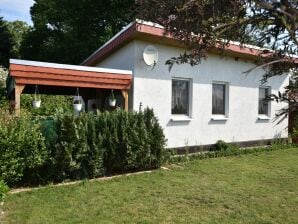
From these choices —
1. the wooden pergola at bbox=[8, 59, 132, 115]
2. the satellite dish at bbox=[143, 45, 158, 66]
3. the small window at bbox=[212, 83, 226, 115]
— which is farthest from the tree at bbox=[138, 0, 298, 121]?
the small window at bbox=[212, 83, 226, 115]

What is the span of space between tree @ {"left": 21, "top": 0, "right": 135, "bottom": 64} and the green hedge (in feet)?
59.9

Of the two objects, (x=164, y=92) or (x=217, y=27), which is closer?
(x=217, y=27)

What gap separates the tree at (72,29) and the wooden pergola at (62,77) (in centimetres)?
1636

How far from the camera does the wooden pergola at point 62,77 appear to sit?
8.60 m

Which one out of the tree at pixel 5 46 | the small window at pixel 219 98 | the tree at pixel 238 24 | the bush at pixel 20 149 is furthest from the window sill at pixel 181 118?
the tree at pixel 5 46

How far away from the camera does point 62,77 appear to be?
9234 mm

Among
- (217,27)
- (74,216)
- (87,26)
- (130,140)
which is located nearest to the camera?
(217,27)

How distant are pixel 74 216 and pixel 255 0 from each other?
4.56 meters

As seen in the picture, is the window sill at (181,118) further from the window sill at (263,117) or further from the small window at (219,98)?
the window sill at (263,117)

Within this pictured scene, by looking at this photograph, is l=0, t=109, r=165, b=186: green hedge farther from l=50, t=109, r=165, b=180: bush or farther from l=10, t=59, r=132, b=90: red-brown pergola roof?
l=10, t=59, r=132, b=90: red-brown pergola roof

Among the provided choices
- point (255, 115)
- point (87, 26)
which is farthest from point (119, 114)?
point (87, 26)

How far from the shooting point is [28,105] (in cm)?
1412

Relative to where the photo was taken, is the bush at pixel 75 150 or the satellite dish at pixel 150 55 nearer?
the bush at pixel 75 150

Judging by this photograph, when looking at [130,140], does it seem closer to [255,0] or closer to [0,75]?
[255,0]
